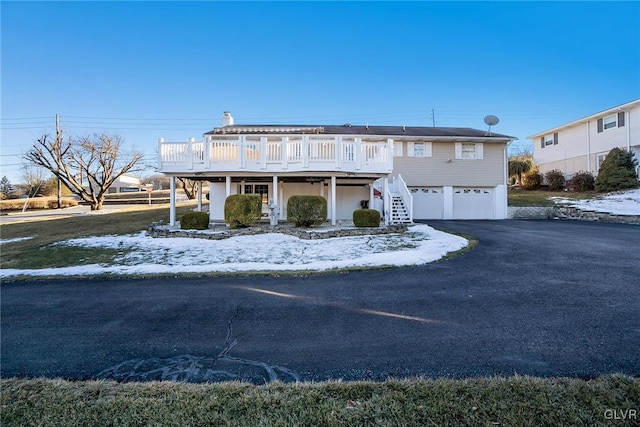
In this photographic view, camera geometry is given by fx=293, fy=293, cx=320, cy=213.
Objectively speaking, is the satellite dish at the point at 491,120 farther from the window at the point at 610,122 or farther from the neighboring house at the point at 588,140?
the window at the point at 610,122

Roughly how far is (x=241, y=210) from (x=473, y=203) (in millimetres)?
14079

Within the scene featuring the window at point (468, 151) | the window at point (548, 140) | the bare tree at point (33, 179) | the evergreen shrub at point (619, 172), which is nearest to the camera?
the window at point (468, 151)

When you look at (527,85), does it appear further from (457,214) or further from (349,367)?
(349,367)

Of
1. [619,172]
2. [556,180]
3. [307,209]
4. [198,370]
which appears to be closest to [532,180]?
[556,180]

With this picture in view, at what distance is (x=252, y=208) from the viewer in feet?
39.2

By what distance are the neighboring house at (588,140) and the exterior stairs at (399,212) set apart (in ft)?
61.5

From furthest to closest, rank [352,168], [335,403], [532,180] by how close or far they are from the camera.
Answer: [532,180] → [352,168] → [335,403]

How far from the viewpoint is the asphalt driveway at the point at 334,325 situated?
285 centimetres

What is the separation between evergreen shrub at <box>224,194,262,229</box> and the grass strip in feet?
30.3

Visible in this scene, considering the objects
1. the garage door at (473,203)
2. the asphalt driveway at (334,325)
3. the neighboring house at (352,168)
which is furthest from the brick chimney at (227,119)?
the asphalt driveway at (334,325)

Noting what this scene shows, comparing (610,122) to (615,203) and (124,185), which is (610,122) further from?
(124,185)

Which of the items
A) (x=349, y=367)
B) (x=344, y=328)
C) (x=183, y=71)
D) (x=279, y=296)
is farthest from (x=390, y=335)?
Answer: (x=183, y=71)

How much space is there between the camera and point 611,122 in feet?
72.1

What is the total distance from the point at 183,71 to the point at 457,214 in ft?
61.4
